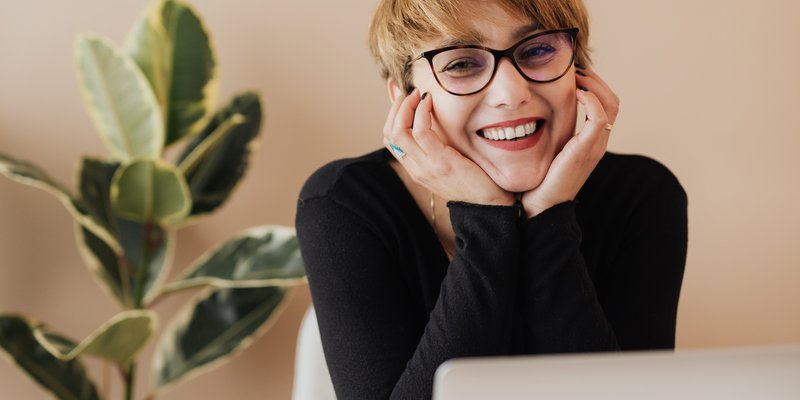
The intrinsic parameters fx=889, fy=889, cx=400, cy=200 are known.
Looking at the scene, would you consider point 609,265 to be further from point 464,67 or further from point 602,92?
point 464,67

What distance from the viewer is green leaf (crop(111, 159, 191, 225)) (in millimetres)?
1806

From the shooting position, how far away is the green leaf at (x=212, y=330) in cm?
201

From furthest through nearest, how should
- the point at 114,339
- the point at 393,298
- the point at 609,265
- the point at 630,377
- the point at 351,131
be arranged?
1. the point at 351,131
2. the point at 114,339
3. the point at 609,265
4. the point at 393,298
5. the point at 630,377

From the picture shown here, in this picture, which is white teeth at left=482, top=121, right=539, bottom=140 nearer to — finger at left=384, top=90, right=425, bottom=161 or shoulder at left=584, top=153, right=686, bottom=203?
finger at left=384, top=90, right=425, bottom=161

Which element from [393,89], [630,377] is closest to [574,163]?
[393,89]

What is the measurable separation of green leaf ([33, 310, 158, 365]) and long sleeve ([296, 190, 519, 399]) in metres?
0.62

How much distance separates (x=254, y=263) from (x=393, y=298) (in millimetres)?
698

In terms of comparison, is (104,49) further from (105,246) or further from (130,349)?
(130,349)

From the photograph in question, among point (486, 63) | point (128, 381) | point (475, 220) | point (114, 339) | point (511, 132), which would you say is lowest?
point (128, 381)

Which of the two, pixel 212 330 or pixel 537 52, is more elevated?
pixel 537 52

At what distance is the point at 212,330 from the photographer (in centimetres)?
203

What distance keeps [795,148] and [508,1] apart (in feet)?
5.00

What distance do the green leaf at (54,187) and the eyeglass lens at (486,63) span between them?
991 mm

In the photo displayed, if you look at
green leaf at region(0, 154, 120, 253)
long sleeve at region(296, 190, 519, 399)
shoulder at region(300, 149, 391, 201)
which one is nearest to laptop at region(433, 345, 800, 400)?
long sleeve at region(296, 190, 519, 399)
